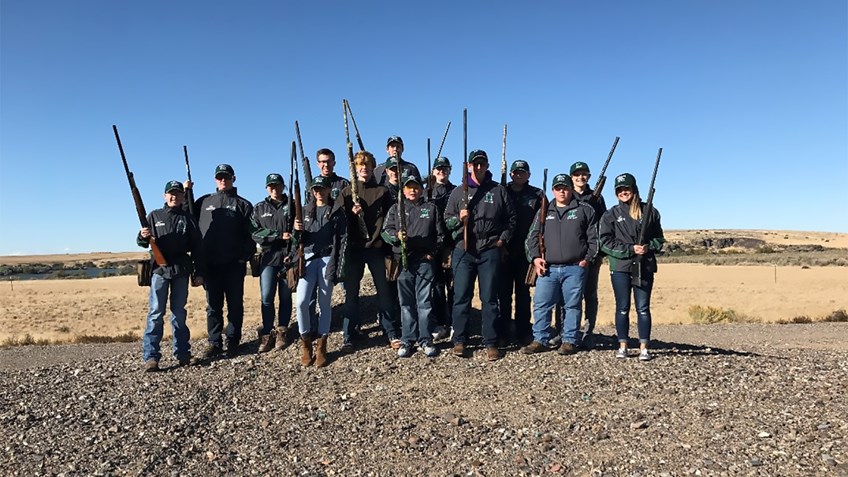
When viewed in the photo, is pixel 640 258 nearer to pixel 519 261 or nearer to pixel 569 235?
pixel 569 235

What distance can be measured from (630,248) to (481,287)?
1860mm

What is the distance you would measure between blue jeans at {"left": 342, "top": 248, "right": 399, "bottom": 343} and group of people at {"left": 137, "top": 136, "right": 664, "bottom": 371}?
2cm

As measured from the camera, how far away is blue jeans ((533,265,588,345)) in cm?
690

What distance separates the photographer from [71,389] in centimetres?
684

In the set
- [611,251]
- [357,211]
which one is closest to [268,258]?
[357,211]

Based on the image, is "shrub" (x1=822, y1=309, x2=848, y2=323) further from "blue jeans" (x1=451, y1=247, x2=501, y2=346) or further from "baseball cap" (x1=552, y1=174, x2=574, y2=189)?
"blue jeans" (x1=451, y1=247, x2=501, y2=346)

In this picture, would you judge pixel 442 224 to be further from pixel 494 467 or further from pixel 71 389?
pixel 71 389

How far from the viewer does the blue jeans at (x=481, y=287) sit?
6.94m

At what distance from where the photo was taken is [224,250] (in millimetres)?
7930

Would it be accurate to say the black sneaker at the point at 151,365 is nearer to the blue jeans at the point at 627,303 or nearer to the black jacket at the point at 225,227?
the black jacket at the point at 225,227

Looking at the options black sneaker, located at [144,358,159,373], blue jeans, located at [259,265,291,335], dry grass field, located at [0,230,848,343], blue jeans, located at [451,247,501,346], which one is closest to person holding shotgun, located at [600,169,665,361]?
blue jeans, located at [451,247,501,346]

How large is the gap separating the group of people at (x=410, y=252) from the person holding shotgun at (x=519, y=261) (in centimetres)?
2

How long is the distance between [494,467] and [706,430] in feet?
6.32

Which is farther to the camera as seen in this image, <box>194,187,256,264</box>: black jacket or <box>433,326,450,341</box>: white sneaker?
<box>433,326,450,341</box>: white sneaker
